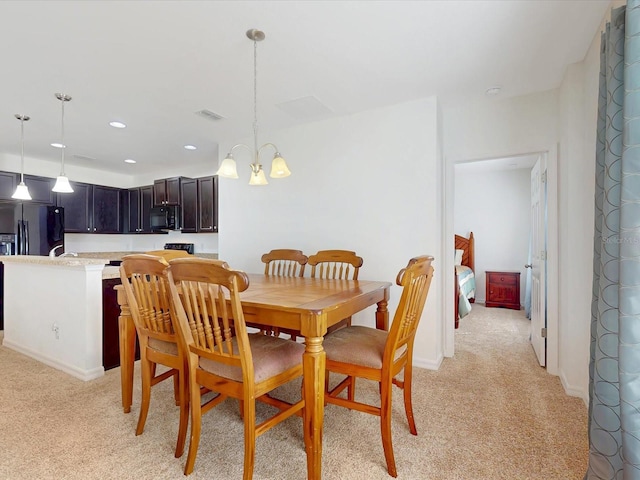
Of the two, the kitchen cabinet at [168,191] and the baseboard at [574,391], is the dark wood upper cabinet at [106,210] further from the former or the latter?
the baseboard at [574,391]

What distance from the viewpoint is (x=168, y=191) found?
5.32 meters

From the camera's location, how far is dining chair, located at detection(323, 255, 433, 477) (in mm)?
1608

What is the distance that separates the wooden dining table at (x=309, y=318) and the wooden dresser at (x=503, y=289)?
158 inches

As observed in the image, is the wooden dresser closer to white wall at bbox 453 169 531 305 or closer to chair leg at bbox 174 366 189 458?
white wall at bbox 453 169 531 305

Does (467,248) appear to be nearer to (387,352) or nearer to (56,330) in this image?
(387,352)

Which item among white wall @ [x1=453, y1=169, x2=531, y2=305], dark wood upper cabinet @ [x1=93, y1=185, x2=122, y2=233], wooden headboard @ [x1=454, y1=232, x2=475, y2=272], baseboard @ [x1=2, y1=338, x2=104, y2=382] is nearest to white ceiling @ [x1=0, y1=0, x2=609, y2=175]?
dark wood upper cabinet @ [x1=93, y1=185, x2=122, y2=233]

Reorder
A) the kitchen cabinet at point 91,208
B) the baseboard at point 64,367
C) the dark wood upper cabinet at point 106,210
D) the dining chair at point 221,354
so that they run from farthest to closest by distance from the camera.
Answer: the dark wood upper cabinet at point 106,210 → the kitchen cabinet at point 91,208 → the baseboard at point 64,367 → the dining chair at point 221,354

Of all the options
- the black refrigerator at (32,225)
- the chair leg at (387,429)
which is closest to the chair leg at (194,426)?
the chair leg at (387,429)

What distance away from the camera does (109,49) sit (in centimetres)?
223

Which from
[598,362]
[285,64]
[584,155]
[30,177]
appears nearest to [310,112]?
[285,64]

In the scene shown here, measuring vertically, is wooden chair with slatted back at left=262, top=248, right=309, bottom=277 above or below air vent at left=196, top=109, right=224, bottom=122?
below

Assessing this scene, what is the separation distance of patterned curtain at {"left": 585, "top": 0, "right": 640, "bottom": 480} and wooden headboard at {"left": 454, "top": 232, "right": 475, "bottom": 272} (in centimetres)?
458

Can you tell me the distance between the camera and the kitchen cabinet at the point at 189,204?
510cm

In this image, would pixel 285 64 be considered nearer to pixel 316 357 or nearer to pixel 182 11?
A: pixel 182 11
